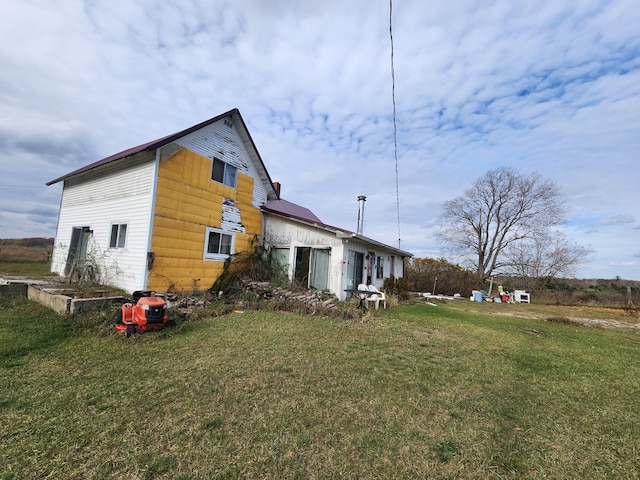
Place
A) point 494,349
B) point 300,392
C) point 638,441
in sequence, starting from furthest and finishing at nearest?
point 494,349 → point 300,392 → point 638,441

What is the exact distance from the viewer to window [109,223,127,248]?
9251 mm

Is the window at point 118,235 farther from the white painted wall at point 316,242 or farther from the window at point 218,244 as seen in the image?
the white painted wall at point 316,242

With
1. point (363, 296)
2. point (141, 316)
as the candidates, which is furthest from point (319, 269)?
A: point (141, 316)

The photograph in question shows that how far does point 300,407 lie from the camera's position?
311cm

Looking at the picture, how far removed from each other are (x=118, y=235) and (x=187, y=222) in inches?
88.7

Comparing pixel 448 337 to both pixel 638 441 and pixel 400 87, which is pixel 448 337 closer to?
pixel 638 441

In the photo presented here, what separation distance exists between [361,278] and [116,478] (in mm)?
11644

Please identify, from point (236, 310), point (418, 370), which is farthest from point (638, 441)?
point (236, 310)

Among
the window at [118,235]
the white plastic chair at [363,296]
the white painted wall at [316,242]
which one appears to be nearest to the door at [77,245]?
the window at [118,235]

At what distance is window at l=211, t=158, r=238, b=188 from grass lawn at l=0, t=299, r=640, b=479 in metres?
6.57

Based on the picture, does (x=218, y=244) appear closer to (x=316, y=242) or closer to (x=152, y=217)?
(x=152, y=217)

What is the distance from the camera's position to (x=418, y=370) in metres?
4.38

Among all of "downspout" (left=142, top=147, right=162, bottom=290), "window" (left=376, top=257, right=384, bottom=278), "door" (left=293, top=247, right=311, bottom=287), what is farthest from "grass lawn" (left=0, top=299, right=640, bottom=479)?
"window" (left=376, top=257, right=384, bottom=278)

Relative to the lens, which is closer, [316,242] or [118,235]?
[118,235]
